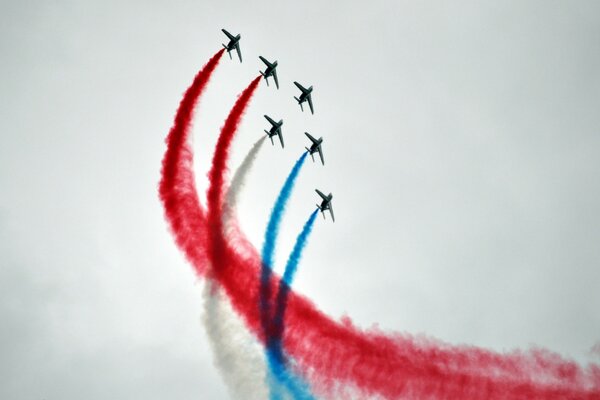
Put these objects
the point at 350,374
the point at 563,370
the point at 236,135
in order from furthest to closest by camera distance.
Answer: the point at 236,135
the point at 350,374
the point at 563,370

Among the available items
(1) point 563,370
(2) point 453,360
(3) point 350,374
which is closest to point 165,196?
(3) point 350,374

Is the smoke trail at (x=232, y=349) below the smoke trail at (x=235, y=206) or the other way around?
Answer: below

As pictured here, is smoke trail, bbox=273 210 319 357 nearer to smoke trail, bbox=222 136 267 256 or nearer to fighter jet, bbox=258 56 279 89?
smoke trail, bbox=222 136 267 256

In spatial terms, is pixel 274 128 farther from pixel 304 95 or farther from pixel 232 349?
pixel 232 349

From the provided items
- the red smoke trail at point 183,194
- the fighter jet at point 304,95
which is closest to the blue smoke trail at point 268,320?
the red smoke trail at point 183,194

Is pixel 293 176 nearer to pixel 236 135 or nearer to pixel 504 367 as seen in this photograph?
pixel 236 135

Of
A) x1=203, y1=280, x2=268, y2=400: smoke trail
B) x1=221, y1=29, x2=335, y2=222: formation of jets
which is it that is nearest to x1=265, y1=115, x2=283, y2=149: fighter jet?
x1=221, y1=29, x2=335, y2=222: formation of jets

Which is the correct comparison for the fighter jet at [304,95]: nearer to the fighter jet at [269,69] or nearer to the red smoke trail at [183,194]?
the fighter jet at [269,69]
